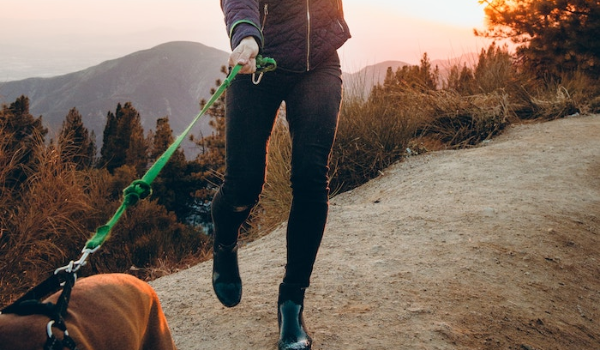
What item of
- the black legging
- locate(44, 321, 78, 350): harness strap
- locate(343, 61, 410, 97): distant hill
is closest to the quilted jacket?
the black legging

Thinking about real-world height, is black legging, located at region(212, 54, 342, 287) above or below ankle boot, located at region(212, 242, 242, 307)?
above

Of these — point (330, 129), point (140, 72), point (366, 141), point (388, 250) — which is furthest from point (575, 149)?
point (140, 72)

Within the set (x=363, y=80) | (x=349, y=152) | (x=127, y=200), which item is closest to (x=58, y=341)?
(x=127, y=200)

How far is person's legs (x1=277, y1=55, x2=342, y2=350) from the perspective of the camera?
2109mm

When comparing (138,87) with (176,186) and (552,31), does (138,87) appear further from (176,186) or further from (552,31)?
(552,31)

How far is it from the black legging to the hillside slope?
0.61m

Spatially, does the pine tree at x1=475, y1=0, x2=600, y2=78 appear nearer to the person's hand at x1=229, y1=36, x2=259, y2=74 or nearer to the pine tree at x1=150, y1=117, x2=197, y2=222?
the person's hand at x1=229, y1=36, x2=259, y2=74

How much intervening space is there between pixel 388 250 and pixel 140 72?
19885 centimetres

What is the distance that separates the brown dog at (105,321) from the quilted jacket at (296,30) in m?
1.07

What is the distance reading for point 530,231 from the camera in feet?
12.7

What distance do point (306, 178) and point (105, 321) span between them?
98 cm

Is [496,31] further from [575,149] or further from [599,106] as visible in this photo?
[575,149]

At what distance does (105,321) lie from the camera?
1.35 metres

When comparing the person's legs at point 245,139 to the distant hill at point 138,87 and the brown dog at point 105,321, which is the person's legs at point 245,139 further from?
the distant hill at point 138,87
